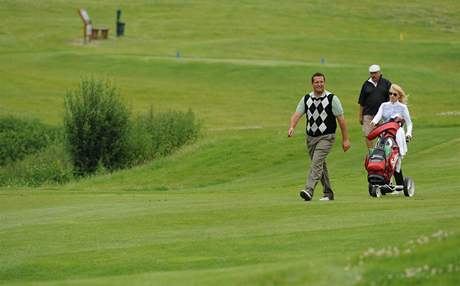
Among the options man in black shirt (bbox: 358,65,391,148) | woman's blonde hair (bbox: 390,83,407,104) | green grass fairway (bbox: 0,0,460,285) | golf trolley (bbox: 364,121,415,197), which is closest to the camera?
green grass fairway (bbox: 0,0,460,285)

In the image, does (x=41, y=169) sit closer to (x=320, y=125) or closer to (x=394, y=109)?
(x=394, y=109)

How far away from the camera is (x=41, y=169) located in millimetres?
39406

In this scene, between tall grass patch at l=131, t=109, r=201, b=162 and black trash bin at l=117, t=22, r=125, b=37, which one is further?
black trash bin at l=117, t=22, r=125, b=37

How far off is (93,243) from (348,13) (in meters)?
91.5

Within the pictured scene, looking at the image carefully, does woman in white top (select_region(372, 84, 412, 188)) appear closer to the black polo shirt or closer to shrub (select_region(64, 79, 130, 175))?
the black polo shirt

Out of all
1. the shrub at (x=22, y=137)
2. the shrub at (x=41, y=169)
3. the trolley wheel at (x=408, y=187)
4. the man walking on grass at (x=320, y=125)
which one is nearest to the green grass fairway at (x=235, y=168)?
the man walking on grass at (x=320, y=125)

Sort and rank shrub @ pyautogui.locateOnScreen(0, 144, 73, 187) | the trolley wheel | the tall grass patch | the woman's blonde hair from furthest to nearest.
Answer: the tall grass patch → shrub @ pyautogui.locateOnScreen(0, 144, 73, 187) → the woman's blonde hair → the trolley wheel

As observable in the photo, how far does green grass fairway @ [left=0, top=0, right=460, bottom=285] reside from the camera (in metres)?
12.7

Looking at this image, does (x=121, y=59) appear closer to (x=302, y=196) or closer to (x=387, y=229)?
(x=302, y=196)

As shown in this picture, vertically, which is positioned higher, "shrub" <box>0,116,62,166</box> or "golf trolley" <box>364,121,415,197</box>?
"golf trolley" <box>364,121,415,197</box>

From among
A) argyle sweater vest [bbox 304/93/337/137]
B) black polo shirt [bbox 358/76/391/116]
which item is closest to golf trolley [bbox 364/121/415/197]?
argyle sweater vest [bbox 304/93/337/137]

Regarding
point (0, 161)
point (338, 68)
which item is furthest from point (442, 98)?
point (0, 161)

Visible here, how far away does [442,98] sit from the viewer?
6047 cm

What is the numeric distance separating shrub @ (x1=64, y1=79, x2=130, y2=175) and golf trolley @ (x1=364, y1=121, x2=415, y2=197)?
22.1m
